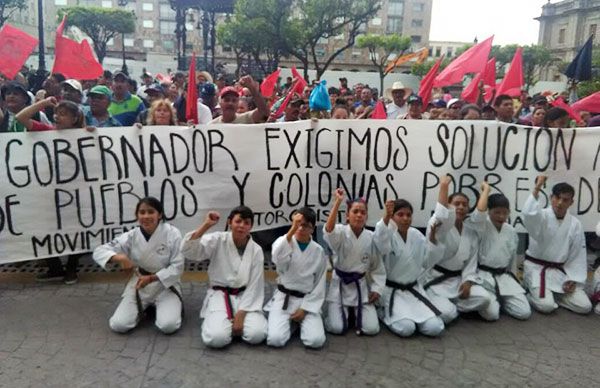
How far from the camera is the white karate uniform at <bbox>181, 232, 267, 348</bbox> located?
3.78 m

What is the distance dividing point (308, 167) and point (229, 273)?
1470mm

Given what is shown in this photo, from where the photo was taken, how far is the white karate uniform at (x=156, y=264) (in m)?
3.85

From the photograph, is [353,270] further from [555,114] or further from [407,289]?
[555,114]

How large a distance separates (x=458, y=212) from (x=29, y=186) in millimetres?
3678

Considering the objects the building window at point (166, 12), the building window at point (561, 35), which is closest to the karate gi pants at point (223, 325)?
the building window at point (166, 12)

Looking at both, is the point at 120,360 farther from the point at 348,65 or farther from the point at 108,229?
the point at 348,65

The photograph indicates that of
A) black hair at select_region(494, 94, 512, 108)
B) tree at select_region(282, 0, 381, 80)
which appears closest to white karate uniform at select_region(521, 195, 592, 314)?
black hair at select_region(494, 94, 512, 108)

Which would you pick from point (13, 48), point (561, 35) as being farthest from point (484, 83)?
point (561, 35)

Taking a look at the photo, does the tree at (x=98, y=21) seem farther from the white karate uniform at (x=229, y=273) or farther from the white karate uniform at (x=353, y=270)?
the white karate uniform at (x=353, y=270)

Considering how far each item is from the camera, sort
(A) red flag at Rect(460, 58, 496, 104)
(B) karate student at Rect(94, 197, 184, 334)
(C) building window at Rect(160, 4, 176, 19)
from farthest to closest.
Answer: (C) building window at Rect(160, 4, 176, 19)
(A) red flag at Rect(460, 58, 496, 104)
(B) karate student at Rect(94, 197, 184, 334)

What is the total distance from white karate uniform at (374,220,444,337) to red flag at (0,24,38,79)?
4.02m

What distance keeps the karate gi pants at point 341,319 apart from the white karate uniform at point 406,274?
0.13 m

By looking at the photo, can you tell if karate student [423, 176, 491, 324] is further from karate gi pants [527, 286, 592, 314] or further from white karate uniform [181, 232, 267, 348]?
white karate uniform [181, 232, 267, 348]

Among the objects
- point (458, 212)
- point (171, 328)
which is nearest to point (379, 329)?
point (458, 212)
